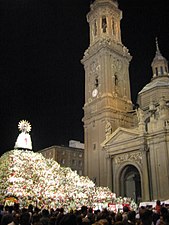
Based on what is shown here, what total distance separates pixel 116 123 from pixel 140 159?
8218 mm

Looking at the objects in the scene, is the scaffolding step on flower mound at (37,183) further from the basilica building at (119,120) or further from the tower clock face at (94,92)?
the tower clock face at (94,92)

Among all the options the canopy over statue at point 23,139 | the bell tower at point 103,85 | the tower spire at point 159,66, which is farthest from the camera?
the tower spire at point 159,66

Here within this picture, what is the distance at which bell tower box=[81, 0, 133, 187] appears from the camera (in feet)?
127

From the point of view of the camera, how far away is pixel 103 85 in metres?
40.8

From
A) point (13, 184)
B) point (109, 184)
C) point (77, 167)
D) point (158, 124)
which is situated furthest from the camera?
point (77, 167)

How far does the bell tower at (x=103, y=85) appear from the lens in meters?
38.6

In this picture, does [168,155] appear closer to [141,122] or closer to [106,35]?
[141,122]

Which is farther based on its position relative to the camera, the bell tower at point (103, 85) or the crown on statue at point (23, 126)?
the bell tower at point (103, 85)

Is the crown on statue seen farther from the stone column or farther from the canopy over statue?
the stone column

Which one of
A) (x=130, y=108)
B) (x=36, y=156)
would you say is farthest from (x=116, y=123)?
(x=36, y=156)

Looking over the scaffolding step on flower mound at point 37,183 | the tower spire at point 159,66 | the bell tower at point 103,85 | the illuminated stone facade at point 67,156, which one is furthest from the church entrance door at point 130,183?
the illuminated stone facade at point 67,156

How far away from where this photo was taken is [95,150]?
129ft

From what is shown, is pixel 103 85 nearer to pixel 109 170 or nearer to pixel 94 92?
pixel 94 92

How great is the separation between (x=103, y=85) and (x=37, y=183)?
2310 cm
